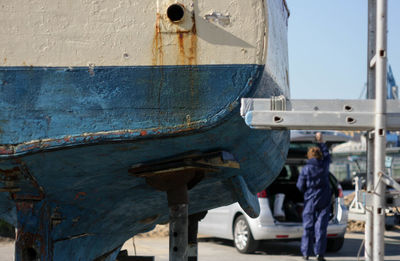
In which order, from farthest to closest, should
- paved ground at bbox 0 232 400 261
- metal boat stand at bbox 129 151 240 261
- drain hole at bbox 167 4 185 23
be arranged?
paved ground at bbox 0 232 400 261 < metal boat stand at bbox 129 151 240 261 < drain hole at bbox 167 4 185 23

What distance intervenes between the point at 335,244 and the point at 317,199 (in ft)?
7.29

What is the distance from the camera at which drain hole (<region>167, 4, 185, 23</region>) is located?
2.81 meters

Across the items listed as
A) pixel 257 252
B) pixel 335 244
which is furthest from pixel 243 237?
pixel 335 244

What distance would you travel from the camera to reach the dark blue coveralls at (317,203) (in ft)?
23.9

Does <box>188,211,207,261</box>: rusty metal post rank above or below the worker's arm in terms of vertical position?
below

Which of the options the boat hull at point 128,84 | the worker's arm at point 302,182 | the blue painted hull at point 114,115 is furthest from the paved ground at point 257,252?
the boat hull at point 128,84

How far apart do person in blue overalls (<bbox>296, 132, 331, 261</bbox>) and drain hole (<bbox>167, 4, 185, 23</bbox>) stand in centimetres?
479

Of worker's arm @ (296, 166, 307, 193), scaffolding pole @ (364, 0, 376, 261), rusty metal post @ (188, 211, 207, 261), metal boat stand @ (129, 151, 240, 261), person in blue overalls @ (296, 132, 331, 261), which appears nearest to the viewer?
scaffolding pole @ (364, 0, 376, 261)

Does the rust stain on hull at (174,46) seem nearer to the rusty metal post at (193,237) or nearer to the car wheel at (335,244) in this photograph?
the rusty metal post at (193,237)

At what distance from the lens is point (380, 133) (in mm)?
2281

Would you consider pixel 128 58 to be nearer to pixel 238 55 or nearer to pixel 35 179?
pixel 238 55

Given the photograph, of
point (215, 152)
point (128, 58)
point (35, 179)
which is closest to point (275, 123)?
point (215, 152)

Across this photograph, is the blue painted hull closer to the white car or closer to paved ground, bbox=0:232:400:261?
paved ground, bbox=0:232:400:261

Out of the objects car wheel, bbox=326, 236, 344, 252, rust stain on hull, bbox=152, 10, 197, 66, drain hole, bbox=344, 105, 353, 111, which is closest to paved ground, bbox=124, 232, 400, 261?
car wheel, bbox=326, 236, 344, 252
